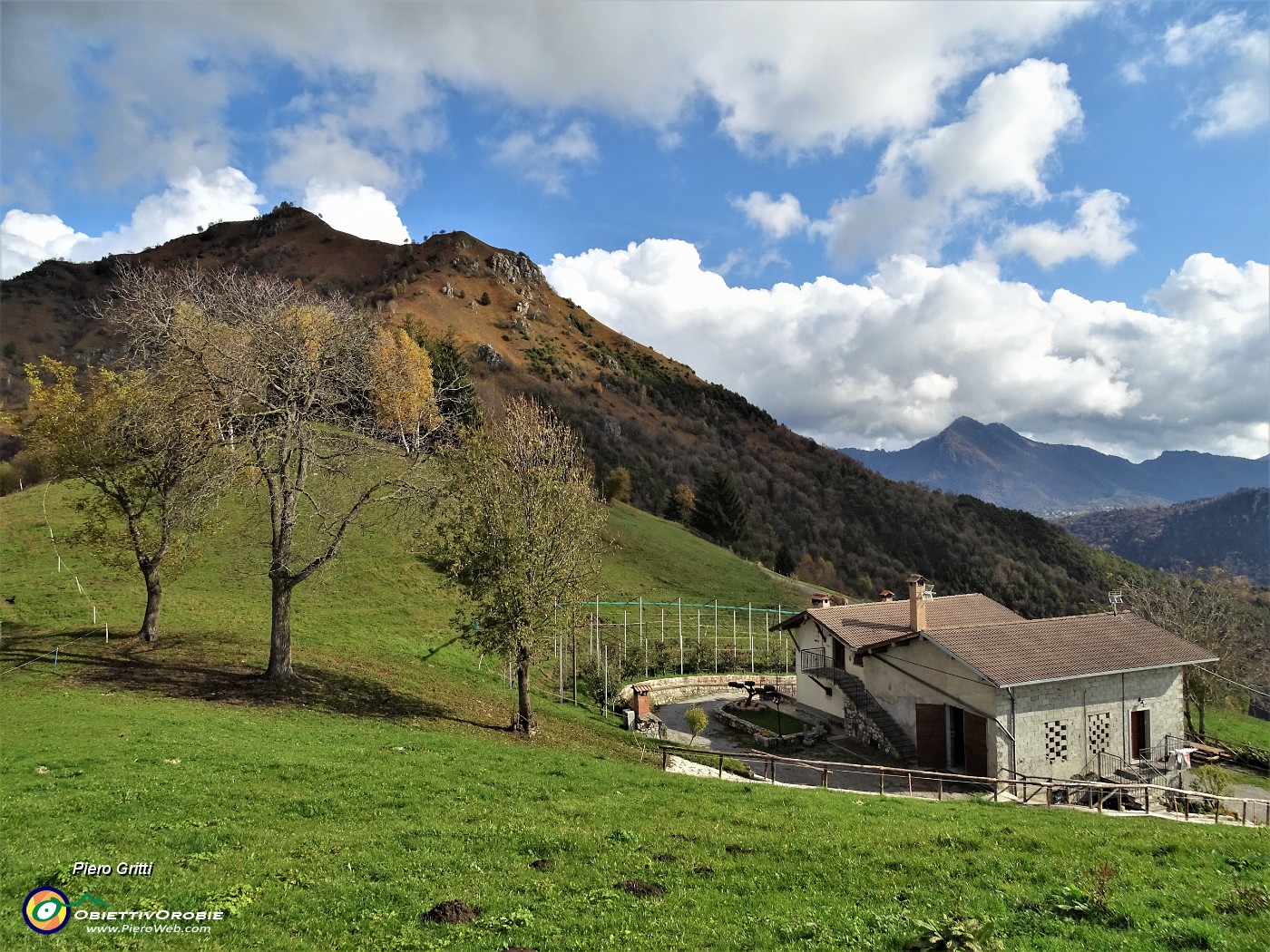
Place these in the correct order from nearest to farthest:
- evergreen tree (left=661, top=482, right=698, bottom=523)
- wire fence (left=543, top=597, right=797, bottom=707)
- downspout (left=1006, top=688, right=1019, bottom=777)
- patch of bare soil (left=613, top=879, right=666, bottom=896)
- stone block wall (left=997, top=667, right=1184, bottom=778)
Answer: patch of bare soil (left=613, top=879, right=666, bottom=896) < downspout (left=1006, top=688, right=1019, bottom=777) < stone block wall (left=997, top=667, right=1184, bottom=778) < wire fence (left=543, top=597, right=797, bottom=707) < evergreen tree (left=661, top=482, right=698, bottom=523)

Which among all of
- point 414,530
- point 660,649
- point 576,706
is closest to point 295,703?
point 414,530

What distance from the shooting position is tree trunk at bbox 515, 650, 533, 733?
23.5m

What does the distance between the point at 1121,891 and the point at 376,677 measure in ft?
79.8

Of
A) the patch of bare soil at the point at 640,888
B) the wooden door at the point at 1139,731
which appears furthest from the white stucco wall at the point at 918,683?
the patch of bare soil at the point at 640,888

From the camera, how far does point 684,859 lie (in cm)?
1184

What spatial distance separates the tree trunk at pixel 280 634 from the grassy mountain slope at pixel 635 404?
77.5 m

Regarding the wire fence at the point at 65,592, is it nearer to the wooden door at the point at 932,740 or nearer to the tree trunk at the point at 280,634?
the tree trunk at the point at 280,634

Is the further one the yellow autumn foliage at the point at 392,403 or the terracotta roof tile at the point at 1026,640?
the terracotta roof tile at the point at 1026,640

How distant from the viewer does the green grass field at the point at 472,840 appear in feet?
29.4

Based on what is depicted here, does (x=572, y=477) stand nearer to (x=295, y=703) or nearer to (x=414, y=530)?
(x=414, y=530)

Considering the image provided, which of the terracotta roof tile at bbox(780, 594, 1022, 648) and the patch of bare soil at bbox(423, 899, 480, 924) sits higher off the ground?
the terracotta roof tile at bbox(780, 594, 1022, 648)
